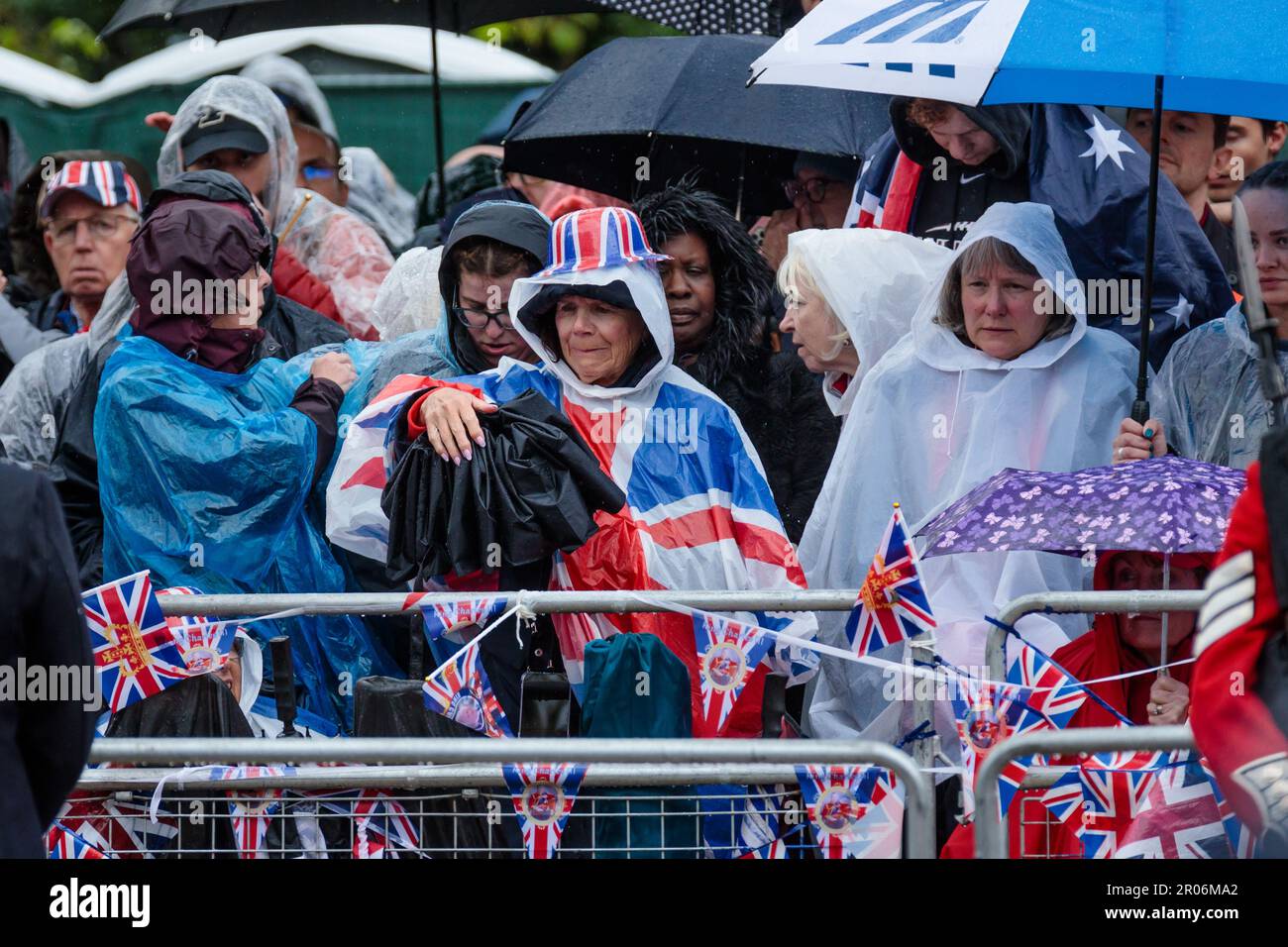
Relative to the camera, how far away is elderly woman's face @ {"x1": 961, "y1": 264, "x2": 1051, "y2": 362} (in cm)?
534

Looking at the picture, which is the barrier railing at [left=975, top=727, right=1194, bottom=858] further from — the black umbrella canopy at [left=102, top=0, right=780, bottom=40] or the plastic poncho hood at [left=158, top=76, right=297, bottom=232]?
the black umbrella canopy at [left=102, top=0, right=780, bottom=40]

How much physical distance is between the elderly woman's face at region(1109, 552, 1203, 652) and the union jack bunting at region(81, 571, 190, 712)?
2.12 metres

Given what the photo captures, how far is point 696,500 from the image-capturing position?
201 inches

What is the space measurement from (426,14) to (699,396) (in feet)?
10.5

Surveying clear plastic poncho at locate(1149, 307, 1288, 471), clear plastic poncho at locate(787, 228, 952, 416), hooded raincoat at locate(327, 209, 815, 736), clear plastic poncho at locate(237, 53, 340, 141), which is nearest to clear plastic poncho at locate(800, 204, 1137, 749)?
clear plastic poncho at locate(1149, 307, 1288, 471)

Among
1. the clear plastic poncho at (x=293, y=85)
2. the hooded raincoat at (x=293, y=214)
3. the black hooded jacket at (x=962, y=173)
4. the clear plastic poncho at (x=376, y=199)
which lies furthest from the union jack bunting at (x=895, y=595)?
the clear plastic poncho at (x=376, y=199)

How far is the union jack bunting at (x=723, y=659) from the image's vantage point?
467cm

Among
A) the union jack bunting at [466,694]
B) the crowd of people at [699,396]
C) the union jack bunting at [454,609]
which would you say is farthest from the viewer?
the crowd of people at [699,396]

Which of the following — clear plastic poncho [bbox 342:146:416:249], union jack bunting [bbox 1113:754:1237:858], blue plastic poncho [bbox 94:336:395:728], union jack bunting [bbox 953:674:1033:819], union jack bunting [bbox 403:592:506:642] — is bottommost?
union jack bunting [bbox 1113:754:1237:858]

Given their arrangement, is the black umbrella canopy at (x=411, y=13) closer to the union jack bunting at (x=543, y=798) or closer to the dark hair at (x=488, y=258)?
the dark hair at (x=488, y=258)

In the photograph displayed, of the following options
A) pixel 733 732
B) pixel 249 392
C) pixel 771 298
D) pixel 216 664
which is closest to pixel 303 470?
pixel 249 392

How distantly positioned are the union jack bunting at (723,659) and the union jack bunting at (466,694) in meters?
0.52
